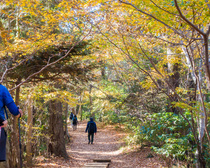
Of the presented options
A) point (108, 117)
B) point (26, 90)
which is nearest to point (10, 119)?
point (26, 90)

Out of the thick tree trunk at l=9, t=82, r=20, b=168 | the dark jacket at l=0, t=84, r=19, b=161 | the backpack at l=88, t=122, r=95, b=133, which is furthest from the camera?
the backpack at l=88, t=122, r=95, b=133

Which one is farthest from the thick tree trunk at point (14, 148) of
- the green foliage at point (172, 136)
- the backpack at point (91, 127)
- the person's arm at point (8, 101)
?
the backpack at point (91, 127)

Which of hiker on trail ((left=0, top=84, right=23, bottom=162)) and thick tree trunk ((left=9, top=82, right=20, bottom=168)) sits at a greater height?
hiker on trail ((left=0, top=84, right=23, bottom=162))

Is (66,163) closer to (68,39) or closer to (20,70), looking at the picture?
(20,70)

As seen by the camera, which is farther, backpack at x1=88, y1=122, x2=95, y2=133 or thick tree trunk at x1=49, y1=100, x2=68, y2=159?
backpack at x1=88, y1=122, x2=95, y2=133

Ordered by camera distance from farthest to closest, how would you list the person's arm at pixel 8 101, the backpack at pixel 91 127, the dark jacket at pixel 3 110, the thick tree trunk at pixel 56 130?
1. the backpack at pixel 91 127
2. the thick tree trunk at pixel 56 130
3. the person's arm at pixel 8 101
4. the dark jacket at pixel 3 110

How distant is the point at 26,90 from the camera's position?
8.09 m

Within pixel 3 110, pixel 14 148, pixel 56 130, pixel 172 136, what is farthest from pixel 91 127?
pixel 3 110

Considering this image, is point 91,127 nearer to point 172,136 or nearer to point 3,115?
point 172,136

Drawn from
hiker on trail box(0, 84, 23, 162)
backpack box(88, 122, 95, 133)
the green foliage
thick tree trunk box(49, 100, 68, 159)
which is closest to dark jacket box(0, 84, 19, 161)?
hiker on trail box(0, 84, 23, 162)

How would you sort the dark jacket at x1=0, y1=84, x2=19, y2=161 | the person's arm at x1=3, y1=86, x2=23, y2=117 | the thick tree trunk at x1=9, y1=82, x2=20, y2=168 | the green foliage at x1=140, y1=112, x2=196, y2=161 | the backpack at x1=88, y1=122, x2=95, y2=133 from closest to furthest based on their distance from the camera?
the dark jacket at x1=0, y1=84, x2=19, y2=161 < the person's arm at x1=3, y1=86, x2=23, y2=117 < the green foliage at x1=140, y1=112, x2=196, y2=161 < the thick tree trunk at x1=9, y1=82, x2=20, y2=168 < the backpack at x1=88, y1=122, x2=95, y2=133

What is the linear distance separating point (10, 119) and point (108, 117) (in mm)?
15601

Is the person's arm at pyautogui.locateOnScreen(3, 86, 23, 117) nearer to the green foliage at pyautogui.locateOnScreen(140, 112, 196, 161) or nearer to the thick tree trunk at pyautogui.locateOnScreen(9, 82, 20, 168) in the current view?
the thick tree trunk at pyautogui.locateOnScreen(9, 82, 20, 168)

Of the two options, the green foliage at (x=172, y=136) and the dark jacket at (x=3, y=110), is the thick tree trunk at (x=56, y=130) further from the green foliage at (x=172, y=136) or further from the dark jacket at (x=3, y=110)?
the dark jacket at (x=3, y=110)
